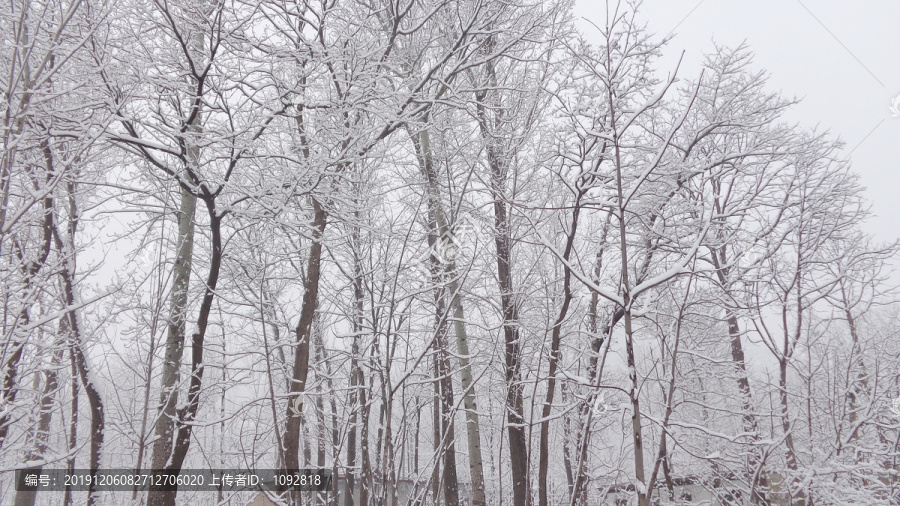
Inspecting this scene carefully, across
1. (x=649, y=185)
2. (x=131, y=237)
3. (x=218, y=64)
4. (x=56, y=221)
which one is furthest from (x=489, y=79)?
(x=56, y=221)

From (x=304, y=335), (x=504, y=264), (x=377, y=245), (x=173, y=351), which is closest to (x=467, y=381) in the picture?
(x=504, y=264)

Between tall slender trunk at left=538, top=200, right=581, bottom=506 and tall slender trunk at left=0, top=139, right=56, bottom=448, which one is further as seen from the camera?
tall slender trunk at left=0, top=139, right=56, bottom=448

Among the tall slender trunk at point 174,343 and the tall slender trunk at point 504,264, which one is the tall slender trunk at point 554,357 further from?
the tall slender trunk at point 174,343

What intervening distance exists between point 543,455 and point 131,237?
5398 mm

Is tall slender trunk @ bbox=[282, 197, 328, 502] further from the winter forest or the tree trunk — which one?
the tree trunk

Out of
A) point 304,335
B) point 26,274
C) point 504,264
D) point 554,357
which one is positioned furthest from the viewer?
point 504,264

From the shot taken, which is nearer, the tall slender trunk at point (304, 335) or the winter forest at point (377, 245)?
the winter forest at point (377, 245)

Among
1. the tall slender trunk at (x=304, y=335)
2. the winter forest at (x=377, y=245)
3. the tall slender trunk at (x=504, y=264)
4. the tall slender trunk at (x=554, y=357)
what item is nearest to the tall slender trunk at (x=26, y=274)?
the winter forest at (x=377, y=245)

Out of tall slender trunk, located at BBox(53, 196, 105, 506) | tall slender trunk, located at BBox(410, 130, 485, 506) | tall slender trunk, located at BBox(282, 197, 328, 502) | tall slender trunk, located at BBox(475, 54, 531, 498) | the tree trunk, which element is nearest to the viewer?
tall slender trunk, located at BBox(282, 197, 328, 502)

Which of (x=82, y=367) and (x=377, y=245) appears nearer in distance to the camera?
(x=82, y=367)

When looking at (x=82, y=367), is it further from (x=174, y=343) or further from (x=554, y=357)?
(x=554, y=357)

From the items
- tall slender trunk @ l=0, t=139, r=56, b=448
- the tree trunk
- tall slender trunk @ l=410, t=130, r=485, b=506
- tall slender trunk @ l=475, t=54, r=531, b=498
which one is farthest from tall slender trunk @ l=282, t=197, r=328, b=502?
tall slender trunk @ l=410, t=130, r=485, b=506

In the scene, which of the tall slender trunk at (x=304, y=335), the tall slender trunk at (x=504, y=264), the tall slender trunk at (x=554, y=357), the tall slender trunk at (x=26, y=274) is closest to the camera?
the tall slender trunk at (x=554, y=357)

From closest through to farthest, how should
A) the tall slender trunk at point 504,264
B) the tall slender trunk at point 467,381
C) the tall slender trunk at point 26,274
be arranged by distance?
1. the tall slender trunk at point 26,274
2. the tall slender trunk at point 504,264
3. the tall slender trunk at point 467,381
